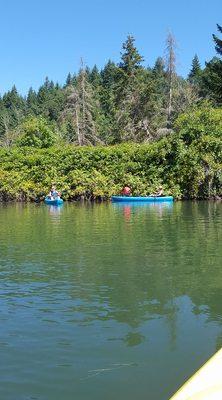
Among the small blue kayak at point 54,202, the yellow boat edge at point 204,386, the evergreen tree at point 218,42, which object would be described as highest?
the evergreen tree at point 218,42

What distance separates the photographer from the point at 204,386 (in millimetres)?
3752

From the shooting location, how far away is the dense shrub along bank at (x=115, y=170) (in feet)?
107

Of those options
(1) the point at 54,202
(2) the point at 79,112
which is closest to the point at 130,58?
(2) the point at 79,112

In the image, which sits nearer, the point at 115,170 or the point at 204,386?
the point at 204,386

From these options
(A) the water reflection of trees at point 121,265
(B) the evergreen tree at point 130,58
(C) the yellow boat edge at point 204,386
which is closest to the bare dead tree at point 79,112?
(B) the evergreen tree at point 130,58

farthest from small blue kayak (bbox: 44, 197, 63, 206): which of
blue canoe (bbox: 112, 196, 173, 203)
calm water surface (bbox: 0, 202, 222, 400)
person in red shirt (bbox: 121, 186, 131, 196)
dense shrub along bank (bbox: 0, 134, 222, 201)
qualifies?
calm water surface (bbox: 0, 202, 222, 400)

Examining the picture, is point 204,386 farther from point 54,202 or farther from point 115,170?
point 115,170

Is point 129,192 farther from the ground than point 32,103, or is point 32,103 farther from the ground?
point 32,103

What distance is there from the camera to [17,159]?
3788 centimetres

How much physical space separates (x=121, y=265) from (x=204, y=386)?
7565mm

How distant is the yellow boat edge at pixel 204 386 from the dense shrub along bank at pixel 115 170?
94.3 feet

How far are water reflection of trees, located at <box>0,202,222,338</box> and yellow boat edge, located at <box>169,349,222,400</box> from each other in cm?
261

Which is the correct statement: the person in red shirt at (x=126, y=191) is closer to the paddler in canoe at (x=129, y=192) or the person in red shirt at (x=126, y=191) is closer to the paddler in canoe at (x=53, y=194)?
the paddler in canoe at (x=129, y=192)

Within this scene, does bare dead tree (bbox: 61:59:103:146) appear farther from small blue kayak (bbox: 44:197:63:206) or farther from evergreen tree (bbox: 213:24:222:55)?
small blue kayak (bbox: 44:197:63:206)
